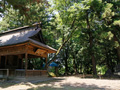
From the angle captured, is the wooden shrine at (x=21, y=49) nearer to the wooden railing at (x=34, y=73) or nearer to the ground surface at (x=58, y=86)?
the wooden railing at (x=34, y=73)

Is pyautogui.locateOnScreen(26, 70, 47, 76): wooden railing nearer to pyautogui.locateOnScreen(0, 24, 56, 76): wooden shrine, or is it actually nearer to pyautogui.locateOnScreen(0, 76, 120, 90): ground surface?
pyautogui.locateOnScreen(0, 24, 56, 76): wooden shrine

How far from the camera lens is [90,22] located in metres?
18.3

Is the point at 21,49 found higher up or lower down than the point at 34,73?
higher up

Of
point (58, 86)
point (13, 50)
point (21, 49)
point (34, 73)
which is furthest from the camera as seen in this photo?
point (13, 50)

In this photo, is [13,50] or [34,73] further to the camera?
[13,50]

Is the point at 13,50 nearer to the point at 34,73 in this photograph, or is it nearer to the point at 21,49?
the point at 21,49

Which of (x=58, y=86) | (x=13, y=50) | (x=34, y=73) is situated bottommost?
(x=58, y=86)

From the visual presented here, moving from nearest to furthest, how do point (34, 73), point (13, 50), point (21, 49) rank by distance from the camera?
1. point (21, 49)
2. point (34, 73)
3. point (13, 50)

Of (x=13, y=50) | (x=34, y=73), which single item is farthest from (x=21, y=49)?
(x=34, y=73)

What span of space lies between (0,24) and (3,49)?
12.7 m

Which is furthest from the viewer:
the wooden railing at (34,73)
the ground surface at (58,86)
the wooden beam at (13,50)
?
the wooden beam at (13,50)

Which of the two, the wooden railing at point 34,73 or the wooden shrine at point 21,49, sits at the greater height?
the wooden shrine at point 21,49

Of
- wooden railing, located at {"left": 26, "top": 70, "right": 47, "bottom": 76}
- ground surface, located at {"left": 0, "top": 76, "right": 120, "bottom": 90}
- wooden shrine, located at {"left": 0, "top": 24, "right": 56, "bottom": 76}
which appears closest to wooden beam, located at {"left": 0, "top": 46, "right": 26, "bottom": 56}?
wooden shrine, located at {"left": 0, "top": 24, "right": 56, "bottom": 76}

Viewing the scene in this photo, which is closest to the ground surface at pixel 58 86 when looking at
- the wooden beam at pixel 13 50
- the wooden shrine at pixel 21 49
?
the wooden shrine at pixel 21 49
